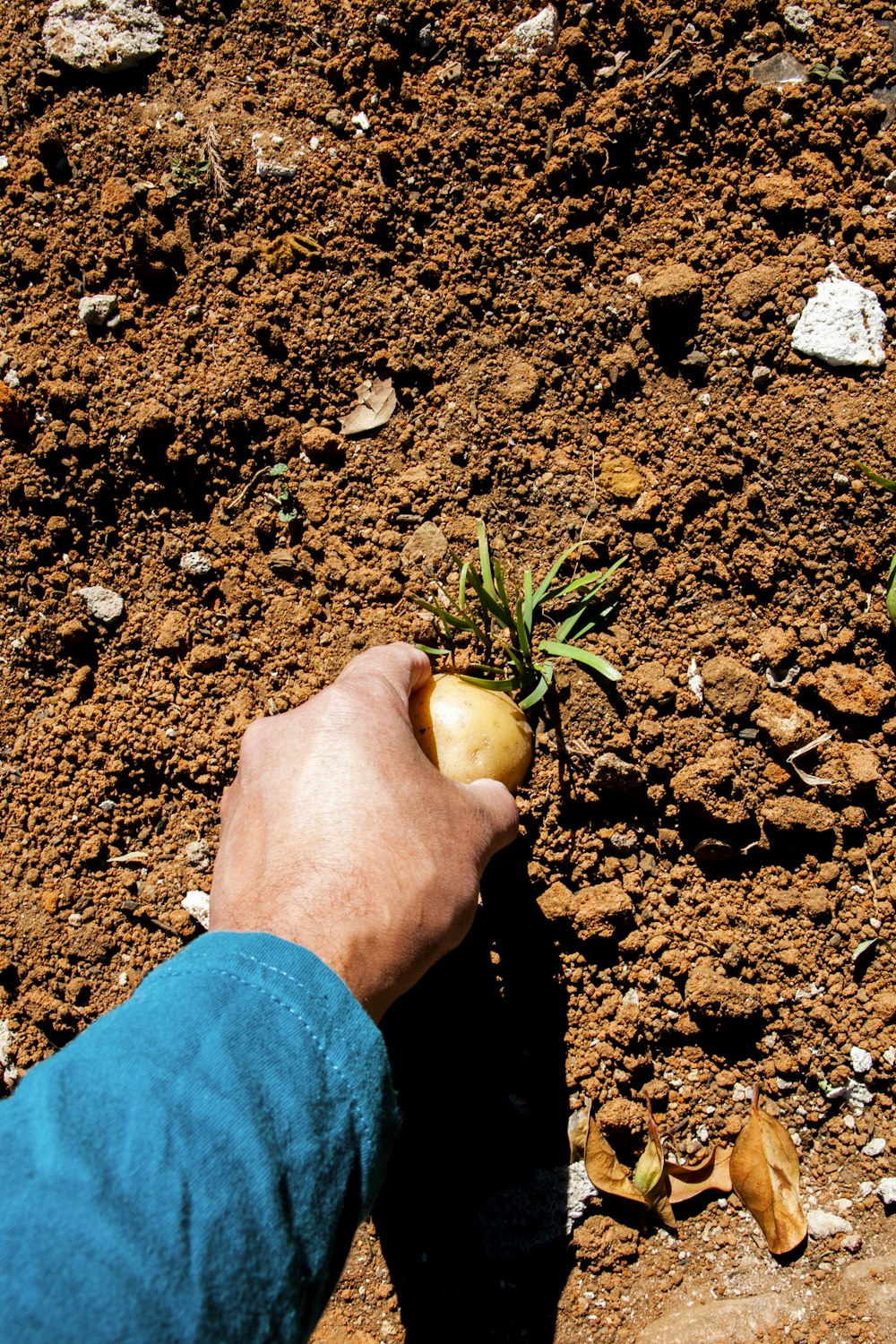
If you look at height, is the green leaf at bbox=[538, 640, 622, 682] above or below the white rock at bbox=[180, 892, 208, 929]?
above

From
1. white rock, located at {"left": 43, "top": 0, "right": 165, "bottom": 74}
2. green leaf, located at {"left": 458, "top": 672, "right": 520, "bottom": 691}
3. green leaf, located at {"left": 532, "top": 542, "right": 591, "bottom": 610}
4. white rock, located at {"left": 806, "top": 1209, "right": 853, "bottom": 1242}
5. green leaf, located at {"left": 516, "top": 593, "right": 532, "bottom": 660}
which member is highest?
white rock, located at {"left": 43, "top": 0, "right": 165, "bottom": 74}

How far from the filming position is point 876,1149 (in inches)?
96.8

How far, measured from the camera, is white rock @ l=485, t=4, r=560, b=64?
2.77 m

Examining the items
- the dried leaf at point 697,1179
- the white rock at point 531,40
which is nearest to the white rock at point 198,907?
the dried leaf at point 697,1179

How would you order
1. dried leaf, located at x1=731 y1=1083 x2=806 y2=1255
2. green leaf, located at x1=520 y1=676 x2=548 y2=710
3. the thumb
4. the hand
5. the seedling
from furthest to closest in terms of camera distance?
the seedling < green leaf, located at x1=520 y1=676 x2=548 y2=710 < dried leaf, located at x1=731 y1=1083 x2=806 y2=1255 < the thumb < the hand

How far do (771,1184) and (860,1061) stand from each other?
0.41m

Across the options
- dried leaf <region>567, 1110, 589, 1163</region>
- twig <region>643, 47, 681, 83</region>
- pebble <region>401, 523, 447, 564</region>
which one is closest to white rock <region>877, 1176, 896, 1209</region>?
dried leaf <region>567, 1110, 589, 1163</region>

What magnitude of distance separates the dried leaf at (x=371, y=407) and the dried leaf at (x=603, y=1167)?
2.17 meters

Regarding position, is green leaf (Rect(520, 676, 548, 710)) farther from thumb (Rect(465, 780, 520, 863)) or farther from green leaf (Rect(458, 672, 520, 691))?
thumb (Rect(465, 780, 520, 863))

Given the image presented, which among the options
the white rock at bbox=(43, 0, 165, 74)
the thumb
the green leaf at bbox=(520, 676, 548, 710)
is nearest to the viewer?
the thumb

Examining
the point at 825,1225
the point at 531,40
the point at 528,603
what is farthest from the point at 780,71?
the point at 825,1225

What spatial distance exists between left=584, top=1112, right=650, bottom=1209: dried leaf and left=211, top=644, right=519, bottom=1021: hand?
0.87 metres

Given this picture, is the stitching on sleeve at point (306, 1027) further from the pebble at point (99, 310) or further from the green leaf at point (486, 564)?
the pebble at point (99, 310)

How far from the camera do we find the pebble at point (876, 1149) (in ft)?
8.07
